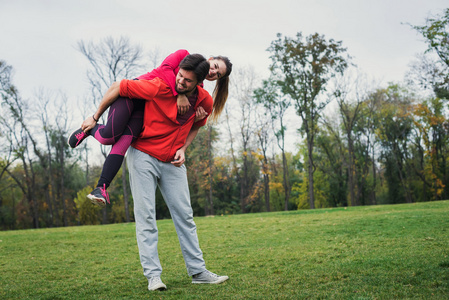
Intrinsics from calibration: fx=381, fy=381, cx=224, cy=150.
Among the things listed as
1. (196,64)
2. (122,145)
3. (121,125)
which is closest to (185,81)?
(196,64)

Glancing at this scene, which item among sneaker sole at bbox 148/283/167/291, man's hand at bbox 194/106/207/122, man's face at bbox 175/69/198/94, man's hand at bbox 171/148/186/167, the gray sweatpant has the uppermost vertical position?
man's face at bbox 175/69/198/94

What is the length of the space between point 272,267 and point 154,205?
1.48m

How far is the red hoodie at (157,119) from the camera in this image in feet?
10.7

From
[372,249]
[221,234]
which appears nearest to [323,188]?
[221,234]

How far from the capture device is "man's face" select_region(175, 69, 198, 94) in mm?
3258

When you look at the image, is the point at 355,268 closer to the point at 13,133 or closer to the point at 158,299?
the point at 158,299

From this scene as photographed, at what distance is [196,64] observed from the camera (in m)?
3.25

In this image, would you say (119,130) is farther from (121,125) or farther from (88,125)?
(88,125)

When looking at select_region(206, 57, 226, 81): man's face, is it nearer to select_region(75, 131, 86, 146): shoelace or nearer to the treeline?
select_region(75, 131, 86, 146): shoelace

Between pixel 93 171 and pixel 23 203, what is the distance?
813 cm

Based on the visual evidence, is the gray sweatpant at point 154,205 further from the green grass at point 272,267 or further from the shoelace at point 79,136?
the shoelace at point 79,136

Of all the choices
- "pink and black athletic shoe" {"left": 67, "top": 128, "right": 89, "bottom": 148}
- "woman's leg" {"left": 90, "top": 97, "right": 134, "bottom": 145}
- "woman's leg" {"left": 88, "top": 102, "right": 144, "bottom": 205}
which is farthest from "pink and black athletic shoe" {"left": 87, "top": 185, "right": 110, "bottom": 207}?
"pink and black athletic shoe" {"left": 67, "top": 128, "right": 89, "bottom": 148}

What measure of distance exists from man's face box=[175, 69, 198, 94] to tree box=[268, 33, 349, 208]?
25.6 meters

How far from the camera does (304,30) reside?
2870 centimetres
